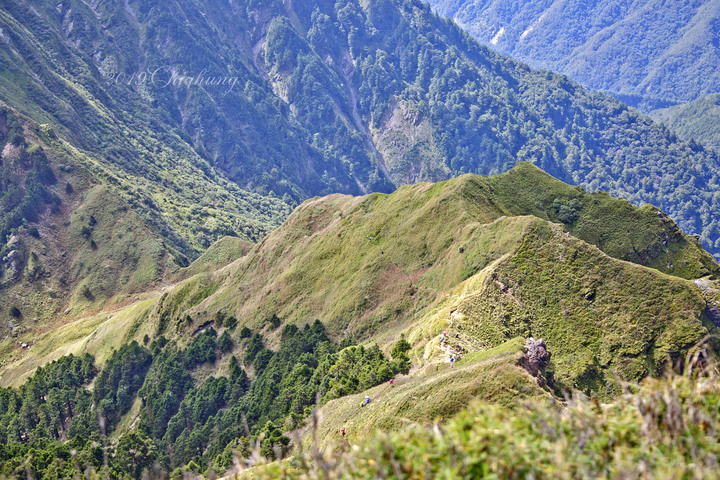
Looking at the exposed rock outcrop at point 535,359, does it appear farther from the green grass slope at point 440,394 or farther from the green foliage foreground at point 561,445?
the green foliage foreground at point 561,445

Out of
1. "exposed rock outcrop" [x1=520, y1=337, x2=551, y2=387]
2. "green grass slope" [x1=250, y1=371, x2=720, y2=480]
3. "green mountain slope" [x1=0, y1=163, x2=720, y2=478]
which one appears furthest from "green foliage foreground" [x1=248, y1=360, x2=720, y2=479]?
"exposed rock outcrop" [x1=520, y1=337, x2=551, y2=387]

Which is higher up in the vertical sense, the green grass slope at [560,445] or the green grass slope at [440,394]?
the green grass slope at [560,445]

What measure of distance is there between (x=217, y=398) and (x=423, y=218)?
150ft

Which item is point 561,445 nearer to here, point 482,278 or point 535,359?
point 535,359

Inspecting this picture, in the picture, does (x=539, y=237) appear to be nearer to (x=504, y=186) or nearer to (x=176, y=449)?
(x=504, y=186)

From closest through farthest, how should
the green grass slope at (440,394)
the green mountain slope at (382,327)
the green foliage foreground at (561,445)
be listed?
the green foliage foreground at (561,445)
the green grass slope at (440,394)
the green mountain slope at (382,327)

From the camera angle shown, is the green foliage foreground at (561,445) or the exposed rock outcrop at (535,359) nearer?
the green foliage foreground at (561,445)

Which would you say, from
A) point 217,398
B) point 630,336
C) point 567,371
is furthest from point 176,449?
point 630,336

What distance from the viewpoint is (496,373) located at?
41.8m

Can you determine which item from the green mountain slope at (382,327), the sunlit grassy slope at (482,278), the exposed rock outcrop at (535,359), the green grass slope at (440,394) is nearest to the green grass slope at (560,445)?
the green grass slope at (440,394)

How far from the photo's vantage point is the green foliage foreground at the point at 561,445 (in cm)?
1476

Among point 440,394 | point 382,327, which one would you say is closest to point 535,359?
point 440,394

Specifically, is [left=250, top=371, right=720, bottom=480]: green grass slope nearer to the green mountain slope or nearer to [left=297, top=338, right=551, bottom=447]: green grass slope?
[left=297, top=338, right=551, bottom=447]: green grass slope

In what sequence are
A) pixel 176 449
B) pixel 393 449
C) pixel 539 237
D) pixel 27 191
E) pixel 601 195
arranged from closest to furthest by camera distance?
pixel 393 449, pixel 539 237, pixel 176 449, pixel 601 195, pixel 27 191
